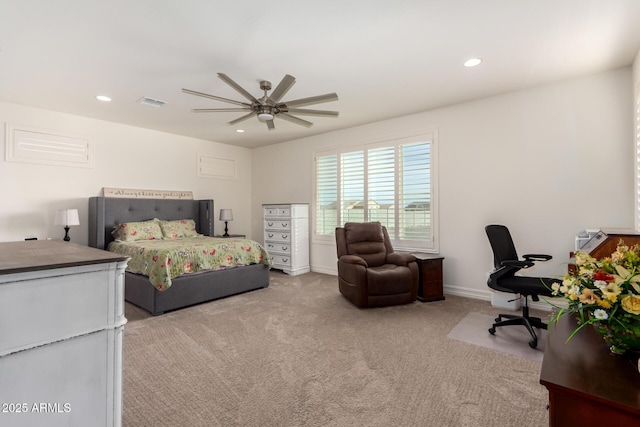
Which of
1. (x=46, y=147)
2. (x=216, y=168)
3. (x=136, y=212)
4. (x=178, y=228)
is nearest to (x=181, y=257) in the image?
(x=178, y=228)

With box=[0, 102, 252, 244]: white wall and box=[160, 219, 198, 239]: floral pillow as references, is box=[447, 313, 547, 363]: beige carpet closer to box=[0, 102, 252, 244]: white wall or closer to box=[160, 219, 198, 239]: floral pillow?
box=[160, 219, 198, 239]: floral pillow

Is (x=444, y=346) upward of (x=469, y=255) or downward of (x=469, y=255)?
downward

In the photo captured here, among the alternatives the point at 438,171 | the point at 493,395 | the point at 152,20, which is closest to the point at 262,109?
the point at 152,20

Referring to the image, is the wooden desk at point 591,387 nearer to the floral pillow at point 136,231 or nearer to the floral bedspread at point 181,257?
the floral bedspread at point 181,257

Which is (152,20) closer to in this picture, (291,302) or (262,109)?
(262,109)

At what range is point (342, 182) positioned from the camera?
528 cm

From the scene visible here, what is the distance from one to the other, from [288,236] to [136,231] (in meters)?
2.35

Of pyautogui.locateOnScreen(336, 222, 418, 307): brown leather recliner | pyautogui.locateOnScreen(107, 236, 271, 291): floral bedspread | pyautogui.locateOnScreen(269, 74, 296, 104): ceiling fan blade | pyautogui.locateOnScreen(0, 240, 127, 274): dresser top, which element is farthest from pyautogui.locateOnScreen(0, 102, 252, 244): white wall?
pyautogui.locateOnScreen(0, 240, 127, 274): dresser top

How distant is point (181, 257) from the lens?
3594mm

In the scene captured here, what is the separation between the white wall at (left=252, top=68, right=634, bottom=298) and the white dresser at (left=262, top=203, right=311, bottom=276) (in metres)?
2.17

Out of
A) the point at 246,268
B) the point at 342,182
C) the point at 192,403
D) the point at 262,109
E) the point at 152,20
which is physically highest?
the point at 152,20

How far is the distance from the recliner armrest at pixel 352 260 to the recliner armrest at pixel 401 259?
1.40 feet

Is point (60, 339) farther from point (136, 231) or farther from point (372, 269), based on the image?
point (136, 231)

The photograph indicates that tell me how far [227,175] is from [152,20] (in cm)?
425
